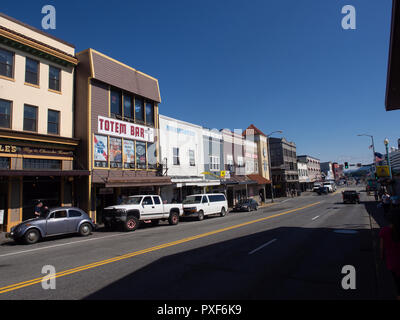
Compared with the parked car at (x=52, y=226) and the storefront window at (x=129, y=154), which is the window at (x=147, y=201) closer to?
the parked car at (x=52, y=226)

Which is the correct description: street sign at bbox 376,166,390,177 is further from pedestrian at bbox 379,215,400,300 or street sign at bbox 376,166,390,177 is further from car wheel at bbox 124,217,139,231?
pedestrian at bbox 379,215,400,300

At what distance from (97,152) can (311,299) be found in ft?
58.5

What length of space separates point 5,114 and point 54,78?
176 inches

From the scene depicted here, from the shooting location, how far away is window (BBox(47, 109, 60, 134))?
18250mm

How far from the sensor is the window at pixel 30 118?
17.0 m

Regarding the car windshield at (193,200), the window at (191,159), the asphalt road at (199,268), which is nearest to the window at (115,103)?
the car windshield at (193,200)

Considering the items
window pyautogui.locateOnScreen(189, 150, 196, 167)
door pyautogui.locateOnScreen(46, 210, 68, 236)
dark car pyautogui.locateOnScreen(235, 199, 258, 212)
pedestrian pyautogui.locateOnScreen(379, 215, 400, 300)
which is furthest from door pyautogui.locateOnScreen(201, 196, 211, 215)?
pedestrian pyautogui.locateOnScreen(379, 215, 400, 300)

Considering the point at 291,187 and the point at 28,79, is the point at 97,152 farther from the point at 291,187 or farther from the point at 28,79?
the point at 291,187

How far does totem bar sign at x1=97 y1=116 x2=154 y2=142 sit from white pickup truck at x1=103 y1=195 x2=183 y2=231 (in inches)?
261

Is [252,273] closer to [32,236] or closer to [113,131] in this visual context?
[32,236]

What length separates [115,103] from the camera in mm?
22094

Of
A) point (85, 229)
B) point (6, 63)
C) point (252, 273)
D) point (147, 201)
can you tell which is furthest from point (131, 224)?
point (6, 63)

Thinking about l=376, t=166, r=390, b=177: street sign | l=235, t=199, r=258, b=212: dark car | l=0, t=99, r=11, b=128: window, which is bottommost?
l=235, t=199, r=258, b=212: dark car
